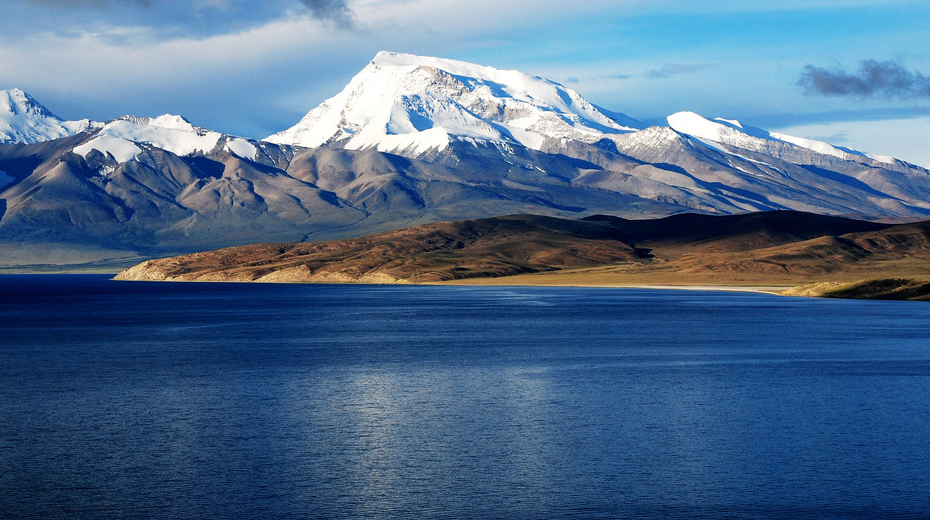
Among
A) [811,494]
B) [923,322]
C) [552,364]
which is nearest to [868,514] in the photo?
[811,494]

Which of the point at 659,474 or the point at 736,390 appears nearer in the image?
the point at 659,474

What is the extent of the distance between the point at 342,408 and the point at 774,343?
6145 cm

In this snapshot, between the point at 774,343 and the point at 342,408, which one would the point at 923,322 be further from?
the point at 342,408

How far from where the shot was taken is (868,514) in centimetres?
3959

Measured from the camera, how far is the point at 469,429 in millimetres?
57406

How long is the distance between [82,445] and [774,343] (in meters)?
78.2

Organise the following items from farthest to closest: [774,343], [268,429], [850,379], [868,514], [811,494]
A: [774,343] → [850,379] → [268,429] → [811,494] → [868,514]

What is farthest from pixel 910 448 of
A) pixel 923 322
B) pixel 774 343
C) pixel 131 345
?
pixel 923 322

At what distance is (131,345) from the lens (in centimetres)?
11362

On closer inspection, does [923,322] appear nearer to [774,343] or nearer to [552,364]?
[774,343]

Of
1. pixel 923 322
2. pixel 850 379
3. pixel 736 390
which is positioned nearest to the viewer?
pixel 736 390

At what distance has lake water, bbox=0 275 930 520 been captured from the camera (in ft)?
139

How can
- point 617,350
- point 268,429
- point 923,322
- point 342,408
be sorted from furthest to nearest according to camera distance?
point 923,322, point 617,350, point 342,408, point 268,429

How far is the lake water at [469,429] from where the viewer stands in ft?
139
